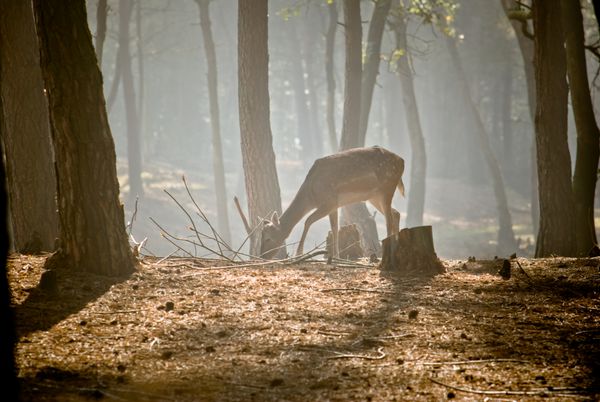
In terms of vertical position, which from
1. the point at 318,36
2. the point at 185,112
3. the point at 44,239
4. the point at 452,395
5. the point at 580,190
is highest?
the point at 318,36

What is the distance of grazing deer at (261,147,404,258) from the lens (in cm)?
1096

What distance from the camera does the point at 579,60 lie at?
9500 mm

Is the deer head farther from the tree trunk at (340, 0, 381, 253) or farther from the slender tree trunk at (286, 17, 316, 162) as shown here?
the slender tree trunk at (286, 17, 316, 162)

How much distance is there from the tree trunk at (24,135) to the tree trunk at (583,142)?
7.57 metres

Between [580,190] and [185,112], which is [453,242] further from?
[185,112]

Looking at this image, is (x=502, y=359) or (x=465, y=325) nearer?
(x=502, y=359)

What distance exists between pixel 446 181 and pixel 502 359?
114 ft

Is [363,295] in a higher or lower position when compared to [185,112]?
lower

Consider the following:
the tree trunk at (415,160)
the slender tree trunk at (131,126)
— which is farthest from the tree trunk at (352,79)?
the slender tree trunk at (131,126)

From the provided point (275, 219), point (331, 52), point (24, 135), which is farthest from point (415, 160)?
point (24, 135)

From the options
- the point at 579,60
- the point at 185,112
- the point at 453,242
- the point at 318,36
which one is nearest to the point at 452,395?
the point at 579,60

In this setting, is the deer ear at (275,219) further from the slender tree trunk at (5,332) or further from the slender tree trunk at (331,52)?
the slender tree trunk at (331,52)

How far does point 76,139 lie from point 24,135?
97.3 inches

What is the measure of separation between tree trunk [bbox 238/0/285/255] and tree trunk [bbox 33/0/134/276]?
16.8 ft
